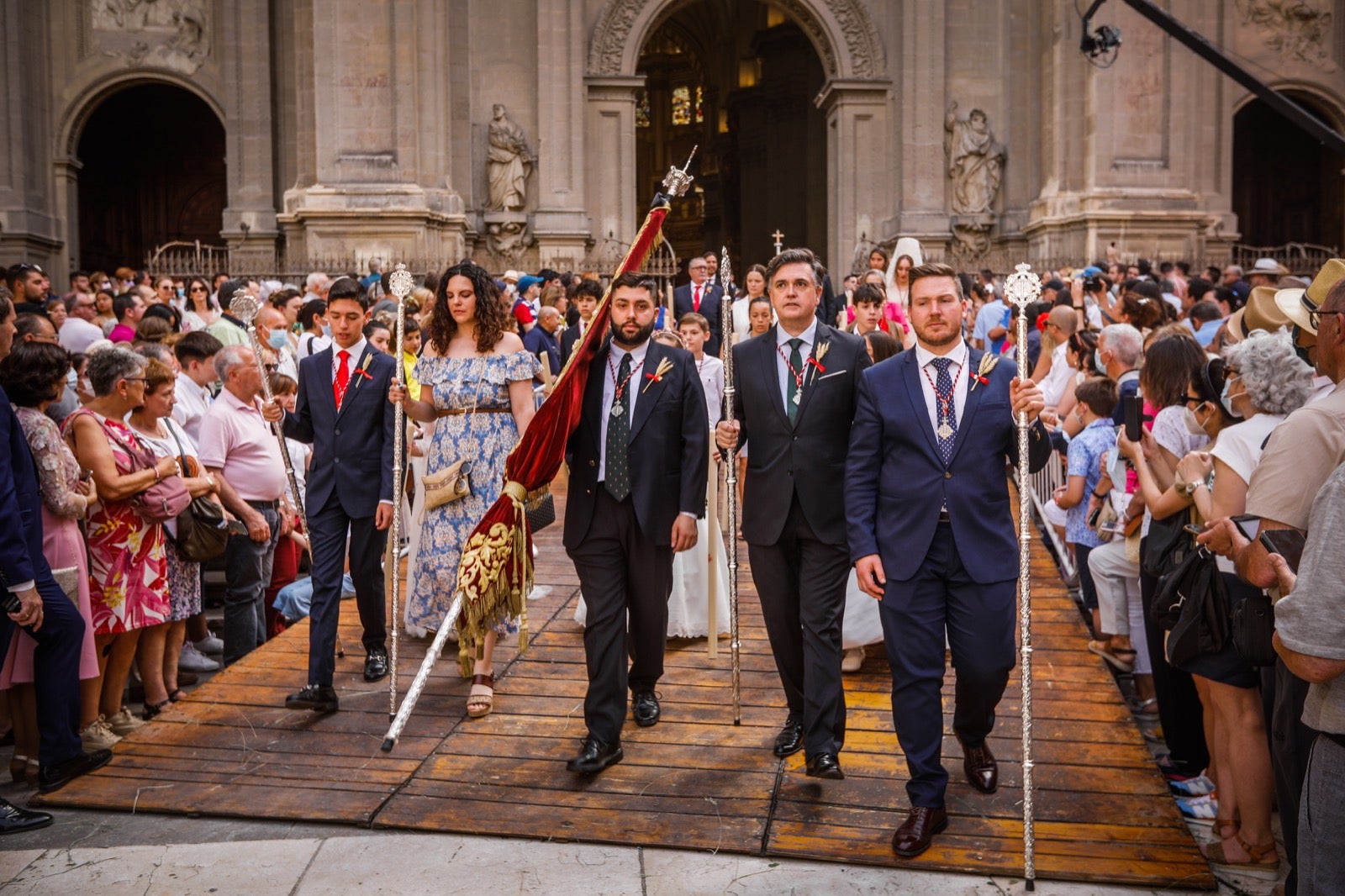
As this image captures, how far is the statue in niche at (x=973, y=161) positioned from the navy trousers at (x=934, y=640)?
21.0 m

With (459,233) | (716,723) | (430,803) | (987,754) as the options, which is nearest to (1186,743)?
(987,754)

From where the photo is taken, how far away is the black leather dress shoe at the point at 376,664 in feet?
23.7

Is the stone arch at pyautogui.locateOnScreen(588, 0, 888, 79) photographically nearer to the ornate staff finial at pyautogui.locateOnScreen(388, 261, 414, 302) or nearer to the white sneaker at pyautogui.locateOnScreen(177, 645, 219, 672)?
the white sneaker at pyautogui.locateOnScreen(177, 645, 219, 672)

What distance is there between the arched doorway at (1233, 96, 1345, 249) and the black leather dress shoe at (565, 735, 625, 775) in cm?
2782

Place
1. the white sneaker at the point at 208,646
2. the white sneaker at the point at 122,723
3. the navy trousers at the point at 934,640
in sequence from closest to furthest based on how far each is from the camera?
the navy trousers at the point at 934,640, the white sneaker at the point at 122,723, the white sneaker at the point at 208,646

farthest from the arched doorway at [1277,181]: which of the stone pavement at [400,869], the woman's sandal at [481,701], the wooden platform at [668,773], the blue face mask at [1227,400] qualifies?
the stone pavement at [400,869]

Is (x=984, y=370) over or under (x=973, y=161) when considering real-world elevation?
under

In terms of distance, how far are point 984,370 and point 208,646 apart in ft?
18.7

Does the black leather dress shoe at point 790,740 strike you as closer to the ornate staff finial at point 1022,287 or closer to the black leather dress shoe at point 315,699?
the ornate staff finial at point 1022,287

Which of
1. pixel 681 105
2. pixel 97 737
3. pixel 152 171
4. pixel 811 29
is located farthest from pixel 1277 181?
pixel 97 737

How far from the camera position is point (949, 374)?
5301 millimetres

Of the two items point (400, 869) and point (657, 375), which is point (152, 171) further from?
point (400, 869)

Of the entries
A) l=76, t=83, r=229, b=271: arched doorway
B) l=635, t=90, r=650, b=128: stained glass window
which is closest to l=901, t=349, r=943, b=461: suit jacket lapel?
l=76, t=83, r=229, b=271: arched doorway

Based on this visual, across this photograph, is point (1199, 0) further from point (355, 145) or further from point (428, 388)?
point (428, 388)
